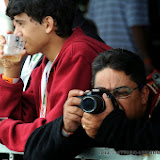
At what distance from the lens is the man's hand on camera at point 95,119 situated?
1753mm

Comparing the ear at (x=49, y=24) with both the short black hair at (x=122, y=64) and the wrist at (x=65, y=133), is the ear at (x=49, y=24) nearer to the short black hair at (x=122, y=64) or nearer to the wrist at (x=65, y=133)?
the short black hair at (x=122, y=64)

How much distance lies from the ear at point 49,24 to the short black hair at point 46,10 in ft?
0.06

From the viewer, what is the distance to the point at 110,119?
173 centimetres

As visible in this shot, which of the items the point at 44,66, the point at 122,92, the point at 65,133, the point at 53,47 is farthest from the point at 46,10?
the point at 65,133

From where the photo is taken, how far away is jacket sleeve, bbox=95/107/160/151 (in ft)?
5.67

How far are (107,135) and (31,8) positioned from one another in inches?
43.7

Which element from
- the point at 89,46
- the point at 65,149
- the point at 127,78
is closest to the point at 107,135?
the point at 65,149

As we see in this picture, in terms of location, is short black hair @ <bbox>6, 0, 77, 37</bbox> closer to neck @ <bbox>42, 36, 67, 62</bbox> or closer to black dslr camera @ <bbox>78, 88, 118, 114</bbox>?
neck @ <bbox>42, 36, 67, 62</bbox>

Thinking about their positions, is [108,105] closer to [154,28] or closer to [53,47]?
[53,47]

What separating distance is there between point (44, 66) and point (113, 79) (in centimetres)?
74

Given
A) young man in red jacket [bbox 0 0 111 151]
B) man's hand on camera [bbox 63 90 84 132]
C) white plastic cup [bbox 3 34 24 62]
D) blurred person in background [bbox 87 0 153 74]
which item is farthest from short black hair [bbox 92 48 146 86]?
blurred person in background [bbox 87 0 153 74]

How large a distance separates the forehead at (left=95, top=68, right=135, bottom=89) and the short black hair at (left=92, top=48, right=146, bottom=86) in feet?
0.07

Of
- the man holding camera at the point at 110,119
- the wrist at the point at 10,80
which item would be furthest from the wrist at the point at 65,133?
the wrist at the point at 10,80

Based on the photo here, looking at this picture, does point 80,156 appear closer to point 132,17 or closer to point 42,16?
point 42,16
